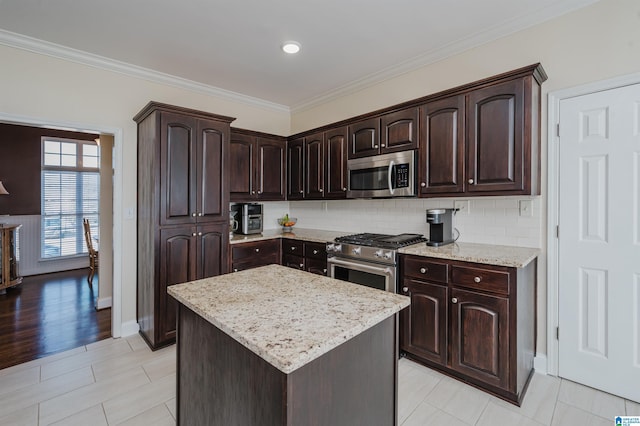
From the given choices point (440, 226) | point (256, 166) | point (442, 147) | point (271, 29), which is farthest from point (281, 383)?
point (256, 166)

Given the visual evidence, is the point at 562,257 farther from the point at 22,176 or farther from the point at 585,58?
the point at 22,176

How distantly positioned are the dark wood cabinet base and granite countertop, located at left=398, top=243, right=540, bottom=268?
3.62 feet

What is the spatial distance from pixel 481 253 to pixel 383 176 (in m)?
1.14

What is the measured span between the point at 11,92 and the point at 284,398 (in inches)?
136

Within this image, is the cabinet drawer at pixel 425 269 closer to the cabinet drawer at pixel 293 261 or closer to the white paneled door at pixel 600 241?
the white paneled door at pixel 600 241

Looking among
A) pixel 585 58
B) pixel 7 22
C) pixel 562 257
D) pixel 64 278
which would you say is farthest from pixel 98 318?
pixel 585 58

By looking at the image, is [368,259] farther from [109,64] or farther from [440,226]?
[109,64]

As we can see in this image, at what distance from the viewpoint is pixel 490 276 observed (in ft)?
6.79

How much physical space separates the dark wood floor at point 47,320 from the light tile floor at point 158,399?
12.7 inches

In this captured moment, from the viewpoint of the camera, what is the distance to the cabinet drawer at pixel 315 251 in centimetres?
328

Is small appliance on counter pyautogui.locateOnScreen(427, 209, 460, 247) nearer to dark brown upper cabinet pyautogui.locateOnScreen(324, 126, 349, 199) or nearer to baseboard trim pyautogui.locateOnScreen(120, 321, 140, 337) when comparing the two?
dark brown upper cabinet pyautogui.locateOnScreen(324, 126, 349, 199)

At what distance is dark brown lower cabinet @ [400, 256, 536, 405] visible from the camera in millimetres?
2006

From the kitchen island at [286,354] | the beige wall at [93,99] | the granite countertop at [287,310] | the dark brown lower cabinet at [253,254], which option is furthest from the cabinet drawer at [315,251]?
the beige wall at [93,99]

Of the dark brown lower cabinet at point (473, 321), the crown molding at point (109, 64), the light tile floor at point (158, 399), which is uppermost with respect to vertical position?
the crown molding at point (109, 64)
